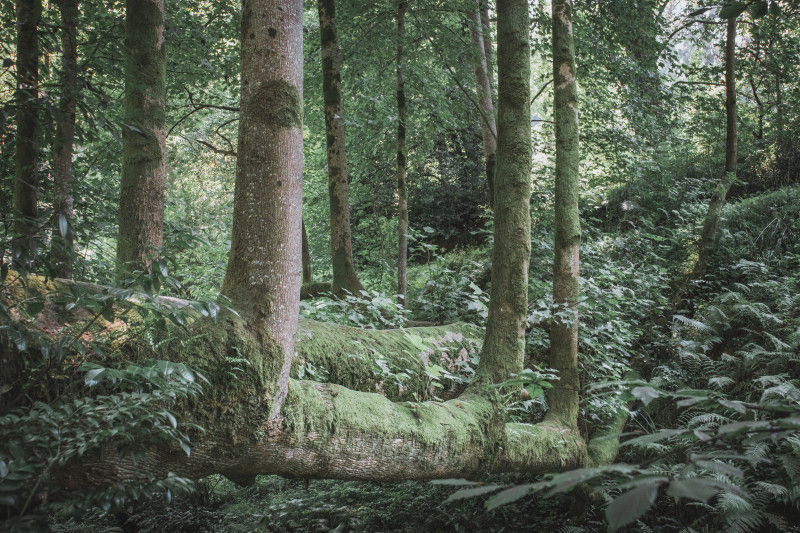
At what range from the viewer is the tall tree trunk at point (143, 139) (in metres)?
3.85

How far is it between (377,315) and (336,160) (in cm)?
274

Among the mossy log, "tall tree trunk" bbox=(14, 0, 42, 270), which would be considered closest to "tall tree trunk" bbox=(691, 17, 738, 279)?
the mossy log

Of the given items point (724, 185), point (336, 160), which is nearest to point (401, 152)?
point (336, 160)

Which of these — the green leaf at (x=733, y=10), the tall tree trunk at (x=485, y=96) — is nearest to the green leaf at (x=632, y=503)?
the green leaf at (x=733, y=10)

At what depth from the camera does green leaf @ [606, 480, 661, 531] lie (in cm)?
73

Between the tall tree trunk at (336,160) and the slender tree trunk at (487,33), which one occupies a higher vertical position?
the slender tree trunk at (487,33)

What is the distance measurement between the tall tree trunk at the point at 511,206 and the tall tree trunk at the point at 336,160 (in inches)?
127

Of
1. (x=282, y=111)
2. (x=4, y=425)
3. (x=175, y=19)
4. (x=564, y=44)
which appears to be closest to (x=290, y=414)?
(x=4, y=425)

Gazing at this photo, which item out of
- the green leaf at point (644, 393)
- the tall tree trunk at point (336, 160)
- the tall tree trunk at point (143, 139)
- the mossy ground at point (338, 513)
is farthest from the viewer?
the tall tree trunk at point (336, 160)

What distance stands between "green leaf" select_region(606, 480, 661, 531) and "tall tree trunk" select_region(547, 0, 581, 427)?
4007 mm

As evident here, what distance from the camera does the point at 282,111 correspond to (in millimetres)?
2750

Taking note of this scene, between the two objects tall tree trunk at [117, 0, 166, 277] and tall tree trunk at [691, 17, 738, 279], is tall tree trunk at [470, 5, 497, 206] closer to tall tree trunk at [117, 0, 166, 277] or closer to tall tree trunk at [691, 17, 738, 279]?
tall tree trunk at [691, 17, 738, 279]

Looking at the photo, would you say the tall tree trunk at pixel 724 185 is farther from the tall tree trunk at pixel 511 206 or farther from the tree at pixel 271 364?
the tree at pixel 271 364

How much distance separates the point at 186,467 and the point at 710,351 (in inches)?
255
